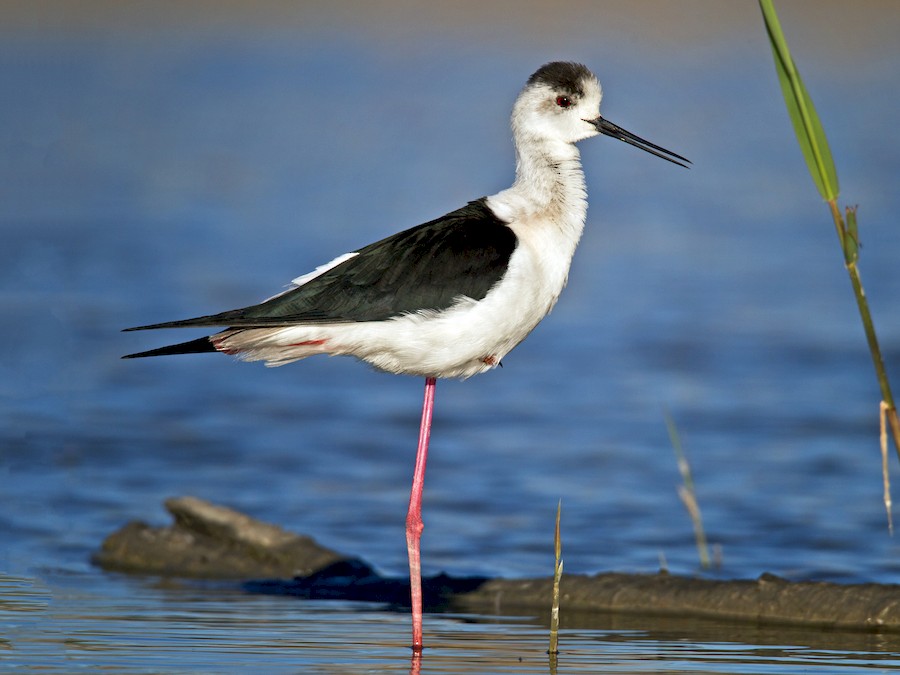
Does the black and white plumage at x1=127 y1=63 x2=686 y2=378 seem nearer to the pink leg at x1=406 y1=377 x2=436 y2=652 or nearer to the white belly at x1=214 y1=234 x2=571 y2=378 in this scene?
the white belly at x1=214 y1=234 x2=571 y2=378

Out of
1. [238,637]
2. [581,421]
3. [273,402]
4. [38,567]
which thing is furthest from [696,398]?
[238,637]

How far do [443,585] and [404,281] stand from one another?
182 cm

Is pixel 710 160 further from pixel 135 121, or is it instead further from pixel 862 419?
pixel 862 419

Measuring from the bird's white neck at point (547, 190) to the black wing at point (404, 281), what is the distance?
17cm

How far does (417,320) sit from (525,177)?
34.3 inches

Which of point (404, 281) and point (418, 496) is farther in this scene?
point (418, 496)

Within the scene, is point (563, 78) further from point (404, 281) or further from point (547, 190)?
point (404, 281)

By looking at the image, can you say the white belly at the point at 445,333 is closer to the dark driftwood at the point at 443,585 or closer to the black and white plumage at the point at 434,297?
the black and white plumage at the point at 434,297

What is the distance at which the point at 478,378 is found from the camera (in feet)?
42.0

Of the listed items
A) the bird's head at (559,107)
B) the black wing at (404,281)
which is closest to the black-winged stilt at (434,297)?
the black wing at (404,281)

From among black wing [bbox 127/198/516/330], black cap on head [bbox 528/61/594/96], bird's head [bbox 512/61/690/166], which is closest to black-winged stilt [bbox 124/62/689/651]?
black wing [bbox 127/198/516/330]

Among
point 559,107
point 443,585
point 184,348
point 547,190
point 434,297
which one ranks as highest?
point 559,107

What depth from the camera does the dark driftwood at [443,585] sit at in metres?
6.64

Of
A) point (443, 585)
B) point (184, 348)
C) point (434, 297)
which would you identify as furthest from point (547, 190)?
point (443, 585)
